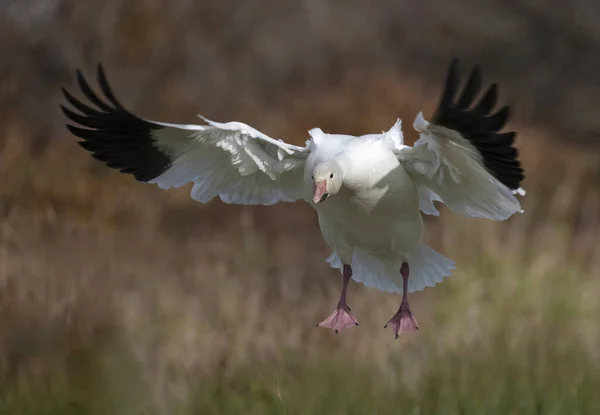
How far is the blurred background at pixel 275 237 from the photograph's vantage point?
5434 millimetres

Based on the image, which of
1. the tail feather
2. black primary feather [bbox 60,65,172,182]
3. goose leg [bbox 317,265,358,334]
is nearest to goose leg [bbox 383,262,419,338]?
goose leg [bbox 317,265,358,334]

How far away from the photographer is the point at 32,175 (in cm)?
892

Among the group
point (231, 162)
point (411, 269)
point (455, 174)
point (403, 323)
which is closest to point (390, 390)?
point (411, 269)

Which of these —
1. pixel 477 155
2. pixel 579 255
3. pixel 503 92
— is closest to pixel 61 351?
pixel 477 155

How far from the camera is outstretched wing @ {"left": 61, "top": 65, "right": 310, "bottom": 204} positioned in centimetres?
421

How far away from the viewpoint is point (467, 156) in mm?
3621

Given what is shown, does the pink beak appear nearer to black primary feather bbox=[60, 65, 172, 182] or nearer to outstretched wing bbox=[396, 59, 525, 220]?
outstretched wing bbox=[396, 59, 525, 220]

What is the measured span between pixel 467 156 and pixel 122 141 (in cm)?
165

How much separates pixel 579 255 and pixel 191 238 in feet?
11.4

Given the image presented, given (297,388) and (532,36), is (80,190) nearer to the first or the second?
(297,388)

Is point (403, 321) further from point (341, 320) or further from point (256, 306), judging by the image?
point (256, 306)

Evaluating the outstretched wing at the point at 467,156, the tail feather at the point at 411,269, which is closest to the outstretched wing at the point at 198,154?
the tail feather at the point at 411,269

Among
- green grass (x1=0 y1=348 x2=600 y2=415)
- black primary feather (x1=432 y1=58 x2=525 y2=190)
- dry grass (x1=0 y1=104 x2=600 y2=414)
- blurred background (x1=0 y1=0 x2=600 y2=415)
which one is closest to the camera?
black primary feather (x1=432 y1=58 x2=525 y2=190)

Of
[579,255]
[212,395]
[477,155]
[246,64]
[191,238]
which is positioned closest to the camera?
[477,155]
